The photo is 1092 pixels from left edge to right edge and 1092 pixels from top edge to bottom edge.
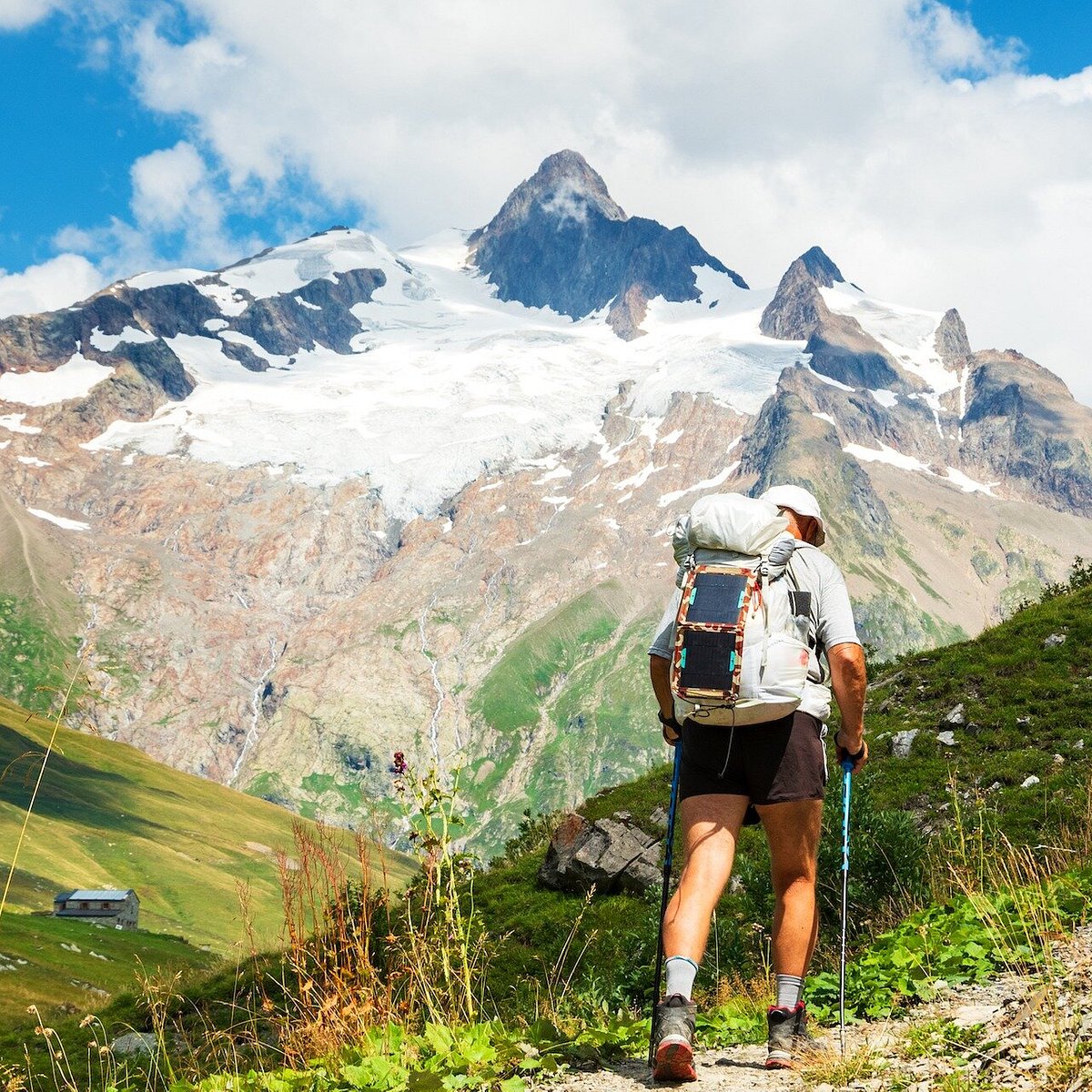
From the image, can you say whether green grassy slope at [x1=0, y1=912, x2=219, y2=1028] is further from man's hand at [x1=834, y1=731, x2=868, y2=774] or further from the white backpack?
the white backpack

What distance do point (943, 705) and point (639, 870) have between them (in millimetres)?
7106

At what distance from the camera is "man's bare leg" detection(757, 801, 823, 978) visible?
23.6 ft

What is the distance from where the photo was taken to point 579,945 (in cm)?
1775

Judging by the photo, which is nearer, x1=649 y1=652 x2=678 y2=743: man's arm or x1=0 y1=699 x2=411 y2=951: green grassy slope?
x1=649 y1=652 x2=678 y2=743: man's arm

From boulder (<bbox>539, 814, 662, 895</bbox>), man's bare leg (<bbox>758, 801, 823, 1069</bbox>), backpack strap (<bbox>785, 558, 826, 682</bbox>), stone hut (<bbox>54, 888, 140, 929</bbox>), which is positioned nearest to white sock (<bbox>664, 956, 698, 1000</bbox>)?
man's bare leg (<bbox>758, 801, 823, 1069</bbox>)

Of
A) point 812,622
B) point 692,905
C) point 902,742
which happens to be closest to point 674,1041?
point 692,905

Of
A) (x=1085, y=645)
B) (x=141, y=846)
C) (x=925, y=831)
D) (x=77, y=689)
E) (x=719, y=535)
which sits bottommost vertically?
(x=141, y=846)

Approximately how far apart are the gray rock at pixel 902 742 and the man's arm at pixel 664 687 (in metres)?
13.7

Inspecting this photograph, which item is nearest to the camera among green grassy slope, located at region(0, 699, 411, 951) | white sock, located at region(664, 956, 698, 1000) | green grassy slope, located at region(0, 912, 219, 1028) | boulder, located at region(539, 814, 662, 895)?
white sock, located at region(664, 956, 698, 1000)

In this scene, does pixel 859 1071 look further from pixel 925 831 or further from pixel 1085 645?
pixel 1085 645

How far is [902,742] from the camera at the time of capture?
20469 millimetres

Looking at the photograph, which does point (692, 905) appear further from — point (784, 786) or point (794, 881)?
point (784, 786)

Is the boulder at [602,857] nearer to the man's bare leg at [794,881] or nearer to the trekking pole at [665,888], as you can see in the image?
the trekking pole at [665,888]

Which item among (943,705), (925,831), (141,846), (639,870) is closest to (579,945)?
(639,870)
